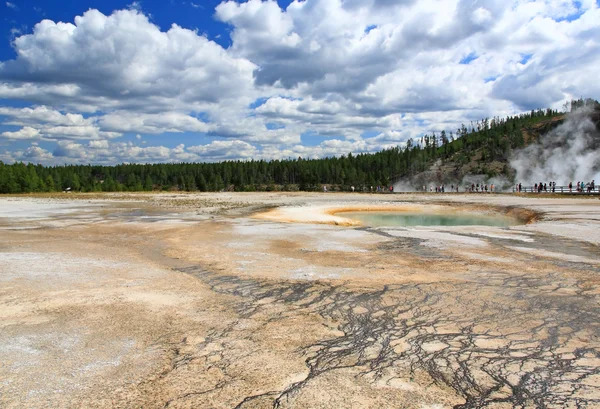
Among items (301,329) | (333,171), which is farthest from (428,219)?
(333,171)

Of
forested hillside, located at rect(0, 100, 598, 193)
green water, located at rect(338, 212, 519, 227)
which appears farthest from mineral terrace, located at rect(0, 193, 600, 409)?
forested hillside, located at rect(0, 100, 598, 193)

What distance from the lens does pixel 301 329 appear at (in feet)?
19.2

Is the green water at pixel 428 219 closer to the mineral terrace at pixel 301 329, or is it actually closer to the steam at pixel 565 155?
the mineral terrace at pixel 301 329

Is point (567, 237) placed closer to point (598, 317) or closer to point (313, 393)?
point (598, 317)

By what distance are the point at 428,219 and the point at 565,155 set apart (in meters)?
104

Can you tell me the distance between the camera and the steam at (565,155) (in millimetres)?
102750

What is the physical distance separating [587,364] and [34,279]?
→ 9737mm

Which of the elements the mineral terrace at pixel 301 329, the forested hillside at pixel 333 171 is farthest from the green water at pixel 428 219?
the forested hillside at pixel 333 171

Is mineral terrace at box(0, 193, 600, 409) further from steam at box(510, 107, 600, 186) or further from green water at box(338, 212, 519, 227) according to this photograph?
steam at box(510, 107, 600, 186)

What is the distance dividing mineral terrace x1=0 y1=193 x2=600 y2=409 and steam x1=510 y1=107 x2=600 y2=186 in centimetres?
10645

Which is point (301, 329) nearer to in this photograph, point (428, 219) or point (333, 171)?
point (428, 219)

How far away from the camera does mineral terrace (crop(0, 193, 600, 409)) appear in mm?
4070

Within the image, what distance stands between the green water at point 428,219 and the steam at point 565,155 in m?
82.7

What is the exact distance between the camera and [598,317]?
20.4 ft
